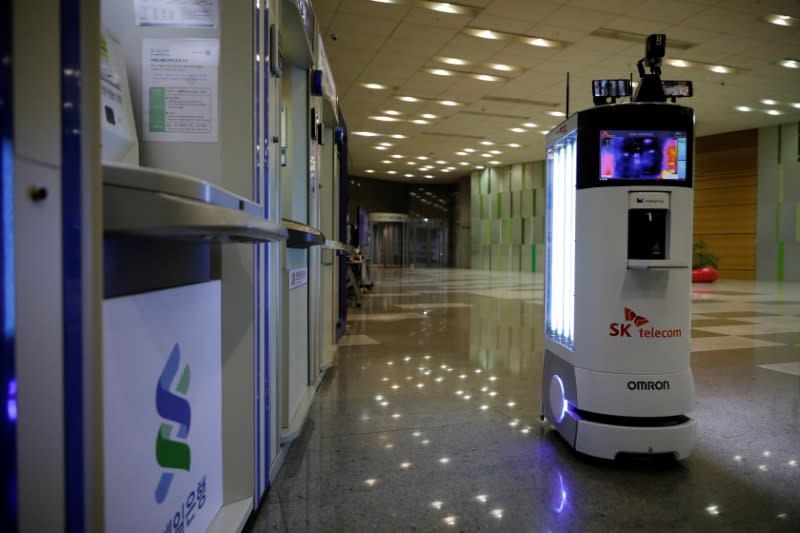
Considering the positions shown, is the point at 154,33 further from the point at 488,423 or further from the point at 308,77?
the point at 488,423

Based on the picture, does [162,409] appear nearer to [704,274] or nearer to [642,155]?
[642,155]

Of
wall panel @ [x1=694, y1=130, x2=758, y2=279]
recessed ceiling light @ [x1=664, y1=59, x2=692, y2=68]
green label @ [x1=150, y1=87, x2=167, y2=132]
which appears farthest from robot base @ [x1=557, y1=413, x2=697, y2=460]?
wall panel @ [x1=694, y1=130, x2=758, y2=279]

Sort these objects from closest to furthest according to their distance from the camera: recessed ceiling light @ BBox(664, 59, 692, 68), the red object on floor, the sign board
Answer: the sign board → recessed ceiling light @ BBox(664, 59, 692, 68) → the red object on floor

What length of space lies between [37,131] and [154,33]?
1111mm

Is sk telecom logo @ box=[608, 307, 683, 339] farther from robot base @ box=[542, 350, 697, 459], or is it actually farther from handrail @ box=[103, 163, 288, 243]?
handrail @ box=[103, 163, 288, 243]

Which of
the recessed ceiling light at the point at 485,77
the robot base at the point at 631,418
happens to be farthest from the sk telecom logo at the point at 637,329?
the recessed ceiling light at the point at 485,77

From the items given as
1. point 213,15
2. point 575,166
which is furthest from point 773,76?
point 213,15

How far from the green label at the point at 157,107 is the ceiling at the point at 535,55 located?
6255 mm

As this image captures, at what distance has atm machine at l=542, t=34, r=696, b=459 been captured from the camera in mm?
2170

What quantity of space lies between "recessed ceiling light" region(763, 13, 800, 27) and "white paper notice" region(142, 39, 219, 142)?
8938 millimetres

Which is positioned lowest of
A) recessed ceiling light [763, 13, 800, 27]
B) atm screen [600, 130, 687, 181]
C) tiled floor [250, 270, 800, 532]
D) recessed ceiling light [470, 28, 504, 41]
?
tiled floor [250, 270, 800, 532]

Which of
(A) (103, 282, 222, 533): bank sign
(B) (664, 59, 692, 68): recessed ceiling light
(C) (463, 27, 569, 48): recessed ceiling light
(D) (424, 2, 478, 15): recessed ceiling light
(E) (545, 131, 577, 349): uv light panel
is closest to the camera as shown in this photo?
(A) (103, 282, 222, 533): bank sign

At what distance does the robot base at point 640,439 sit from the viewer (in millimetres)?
2148

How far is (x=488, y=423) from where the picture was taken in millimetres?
2736
